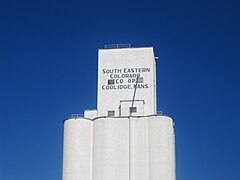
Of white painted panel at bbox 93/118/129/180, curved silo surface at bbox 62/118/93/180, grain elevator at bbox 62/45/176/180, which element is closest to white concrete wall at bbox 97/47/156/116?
grain elevator at bbox 62/45/176/180

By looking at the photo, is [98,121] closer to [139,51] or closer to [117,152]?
[117,152]

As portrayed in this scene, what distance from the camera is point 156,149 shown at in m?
91.3

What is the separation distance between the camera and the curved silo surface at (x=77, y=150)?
9219cm

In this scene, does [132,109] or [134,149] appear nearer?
[134,149]

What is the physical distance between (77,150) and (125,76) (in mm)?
16064

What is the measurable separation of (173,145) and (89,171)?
15.0 metres

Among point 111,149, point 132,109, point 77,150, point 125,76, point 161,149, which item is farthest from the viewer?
point 125,76

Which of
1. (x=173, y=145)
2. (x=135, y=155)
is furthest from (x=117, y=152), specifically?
(x=173, y=145)

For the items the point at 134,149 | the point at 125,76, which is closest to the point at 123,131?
the point at 134,149

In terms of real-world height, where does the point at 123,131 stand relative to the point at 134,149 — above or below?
above

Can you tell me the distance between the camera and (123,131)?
9425 centimetres

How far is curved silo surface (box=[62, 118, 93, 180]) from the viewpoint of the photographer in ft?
302

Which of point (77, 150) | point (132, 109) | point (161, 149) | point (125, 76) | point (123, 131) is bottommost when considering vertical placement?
A: point (77, 150)

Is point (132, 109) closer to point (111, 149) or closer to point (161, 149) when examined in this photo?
point (111, 149)
